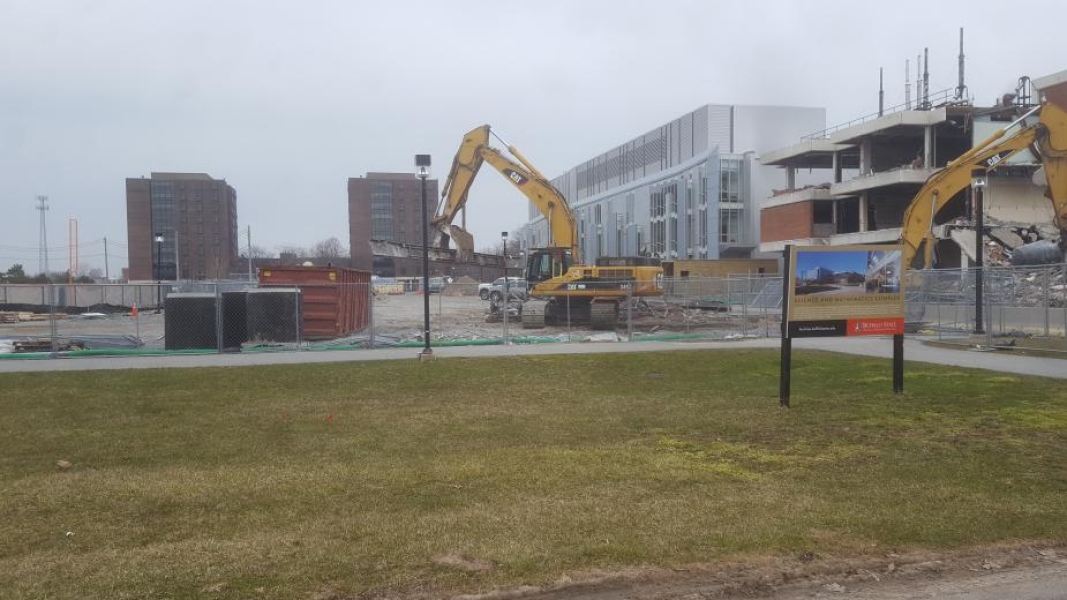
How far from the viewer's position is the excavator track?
2794cm

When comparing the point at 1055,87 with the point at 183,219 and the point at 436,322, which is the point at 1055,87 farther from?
the point at 183,219

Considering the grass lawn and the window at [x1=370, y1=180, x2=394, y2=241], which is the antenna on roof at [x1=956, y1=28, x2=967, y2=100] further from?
the window at [x1=370, y1=180, x2=394, y2=241]

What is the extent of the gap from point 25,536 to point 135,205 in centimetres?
10581

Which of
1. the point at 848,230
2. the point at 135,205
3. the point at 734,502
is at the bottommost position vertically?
the point at 734,502

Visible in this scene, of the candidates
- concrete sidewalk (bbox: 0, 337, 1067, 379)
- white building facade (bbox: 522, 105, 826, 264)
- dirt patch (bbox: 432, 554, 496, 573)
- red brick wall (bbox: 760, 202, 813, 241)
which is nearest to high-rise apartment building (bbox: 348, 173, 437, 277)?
white building facade (bbox: 522, 105, 826, 264)

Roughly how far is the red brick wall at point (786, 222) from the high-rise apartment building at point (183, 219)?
65251mm

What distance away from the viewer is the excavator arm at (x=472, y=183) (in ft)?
102

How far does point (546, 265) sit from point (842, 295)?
1847 cm

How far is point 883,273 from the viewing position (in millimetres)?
11773

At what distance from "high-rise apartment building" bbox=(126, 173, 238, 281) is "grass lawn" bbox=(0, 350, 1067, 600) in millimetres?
93370

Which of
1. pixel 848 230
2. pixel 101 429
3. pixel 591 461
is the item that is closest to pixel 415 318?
pixel 101 429

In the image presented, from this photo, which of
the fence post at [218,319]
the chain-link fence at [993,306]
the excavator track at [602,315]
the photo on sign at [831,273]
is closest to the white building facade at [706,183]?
the excavator track at [602,315]

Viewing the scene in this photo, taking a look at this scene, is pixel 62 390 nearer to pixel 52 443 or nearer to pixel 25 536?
pixel 52 443

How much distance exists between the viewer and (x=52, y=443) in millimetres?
8742
